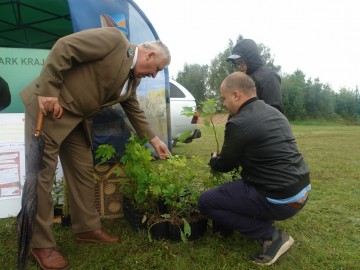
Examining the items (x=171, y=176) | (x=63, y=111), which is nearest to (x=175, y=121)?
(x=171, y=176)

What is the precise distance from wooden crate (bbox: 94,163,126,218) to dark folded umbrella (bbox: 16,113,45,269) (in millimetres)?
1122

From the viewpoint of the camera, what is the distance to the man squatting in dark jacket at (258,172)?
2402mm

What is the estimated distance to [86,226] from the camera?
9.38ft

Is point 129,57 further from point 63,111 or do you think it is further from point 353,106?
point 353,106

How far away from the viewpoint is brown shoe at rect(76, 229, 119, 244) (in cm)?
287

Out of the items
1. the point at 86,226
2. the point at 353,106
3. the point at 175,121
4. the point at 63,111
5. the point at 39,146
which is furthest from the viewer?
the point at 353,106

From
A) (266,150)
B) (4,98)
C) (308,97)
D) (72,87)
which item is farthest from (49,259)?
(308,97)

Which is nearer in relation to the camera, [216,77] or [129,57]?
[129,57]

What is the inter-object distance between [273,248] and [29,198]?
1760 mm

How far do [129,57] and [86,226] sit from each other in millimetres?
1440

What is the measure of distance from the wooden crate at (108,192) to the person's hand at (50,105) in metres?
1.19

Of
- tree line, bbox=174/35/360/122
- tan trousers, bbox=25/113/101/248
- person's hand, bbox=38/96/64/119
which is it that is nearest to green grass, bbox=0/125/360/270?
tan trousers, bbox=25/113/101/248

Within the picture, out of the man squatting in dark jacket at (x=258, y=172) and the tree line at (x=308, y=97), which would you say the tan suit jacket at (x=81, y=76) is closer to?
→ the man squatting in dark jacket at (x=258, y=172)

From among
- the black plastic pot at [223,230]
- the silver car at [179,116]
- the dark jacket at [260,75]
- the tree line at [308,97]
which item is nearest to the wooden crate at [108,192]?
the black plastic pot at [223,230]
